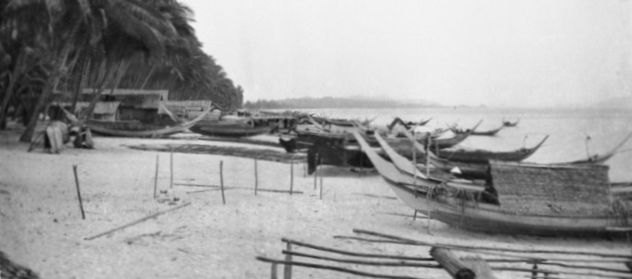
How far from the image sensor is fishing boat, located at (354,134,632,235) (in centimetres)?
571

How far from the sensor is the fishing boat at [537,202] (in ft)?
18.7

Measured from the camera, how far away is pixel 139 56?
13.1m

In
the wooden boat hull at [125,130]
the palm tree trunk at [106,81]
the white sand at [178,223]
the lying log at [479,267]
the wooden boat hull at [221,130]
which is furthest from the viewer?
the wooden boat hull at [221,130]

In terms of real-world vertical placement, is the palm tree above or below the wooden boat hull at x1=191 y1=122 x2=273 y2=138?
above

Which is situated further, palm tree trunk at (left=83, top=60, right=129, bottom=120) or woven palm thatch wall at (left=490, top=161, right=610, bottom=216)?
palm tree trunk at (left=83, top=60, right=129, bottom=120)

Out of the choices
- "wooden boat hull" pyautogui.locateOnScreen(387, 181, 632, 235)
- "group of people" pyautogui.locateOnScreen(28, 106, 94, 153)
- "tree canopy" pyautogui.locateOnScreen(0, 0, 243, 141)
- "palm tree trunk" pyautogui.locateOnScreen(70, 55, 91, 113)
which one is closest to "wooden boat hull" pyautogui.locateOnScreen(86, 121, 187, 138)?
"palm tree trunk" pyautogui.locateOnScreen(70, 55, 91, 113)

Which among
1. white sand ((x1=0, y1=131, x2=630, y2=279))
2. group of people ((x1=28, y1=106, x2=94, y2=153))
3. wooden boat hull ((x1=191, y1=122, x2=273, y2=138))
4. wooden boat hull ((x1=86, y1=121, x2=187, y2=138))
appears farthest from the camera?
wooden boat hull ((x1=191, y1=122, x2=273, y2=138))

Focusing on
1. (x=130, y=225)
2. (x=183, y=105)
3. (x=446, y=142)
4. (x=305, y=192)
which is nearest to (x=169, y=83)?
(x=183, y=105)

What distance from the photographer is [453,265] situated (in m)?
2.48

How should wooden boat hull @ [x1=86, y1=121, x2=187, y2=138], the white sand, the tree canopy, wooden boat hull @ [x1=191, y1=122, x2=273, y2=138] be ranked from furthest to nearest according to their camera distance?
1. wooden boat hull @ [x1=191, y1=122, x2=273, y2=138]
2. wooden boat hull @ [x1=86, y1=121, x2=187, y2=138]
3. the tree canopy
4. the white sand

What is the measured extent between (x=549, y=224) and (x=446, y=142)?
1179cm

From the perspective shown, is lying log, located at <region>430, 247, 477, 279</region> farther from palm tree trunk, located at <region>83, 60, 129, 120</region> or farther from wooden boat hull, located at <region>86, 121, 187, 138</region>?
wooden boat hull, located at <region>86, 121, 187, 138</region>

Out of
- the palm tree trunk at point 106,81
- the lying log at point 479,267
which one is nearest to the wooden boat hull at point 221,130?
the palm tree trunk at point 106,81

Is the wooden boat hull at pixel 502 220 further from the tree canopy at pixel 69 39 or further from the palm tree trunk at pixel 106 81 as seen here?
the palm tree trunk at pixel 106 81
